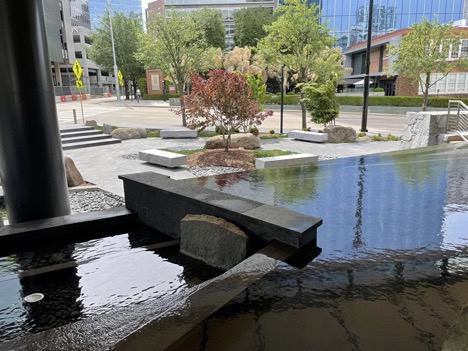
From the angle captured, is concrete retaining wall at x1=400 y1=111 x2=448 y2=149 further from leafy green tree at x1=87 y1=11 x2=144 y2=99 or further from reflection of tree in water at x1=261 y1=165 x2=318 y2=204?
leafy green tree at x1=87 y1=11 x2=144 y2=99

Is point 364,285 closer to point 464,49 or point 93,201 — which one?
point 93,201

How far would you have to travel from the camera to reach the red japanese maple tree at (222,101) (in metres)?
13.1

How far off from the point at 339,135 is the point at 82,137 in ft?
40.3

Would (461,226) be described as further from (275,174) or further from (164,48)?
(164,48)

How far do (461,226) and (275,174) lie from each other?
12.1 feet

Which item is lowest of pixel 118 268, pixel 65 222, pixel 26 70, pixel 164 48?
pixel 118 268

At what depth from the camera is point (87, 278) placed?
14.0 ft

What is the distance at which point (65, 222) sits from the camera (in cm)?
519

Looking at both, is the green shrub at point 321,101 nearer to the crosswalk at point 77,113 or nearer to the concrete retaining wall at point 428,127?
the concrete retaining wall at point 428,127

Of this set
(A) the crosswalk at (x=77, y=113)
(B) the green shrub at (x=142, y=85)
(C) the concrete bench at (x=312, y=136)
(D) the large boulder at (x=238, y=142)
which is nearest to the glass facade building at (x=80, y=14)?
(B) the green shrub at (x=142, y=85)

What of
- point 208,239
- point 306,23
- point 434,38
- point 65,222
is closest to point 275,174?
point 208,239

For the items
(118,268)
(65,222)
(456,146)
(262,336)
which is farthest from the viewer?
(456,146)

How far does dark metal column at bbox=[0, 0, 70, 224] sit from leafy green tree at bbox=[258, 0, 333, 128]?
53.7ft

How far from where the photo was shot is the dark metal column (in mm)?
5371
